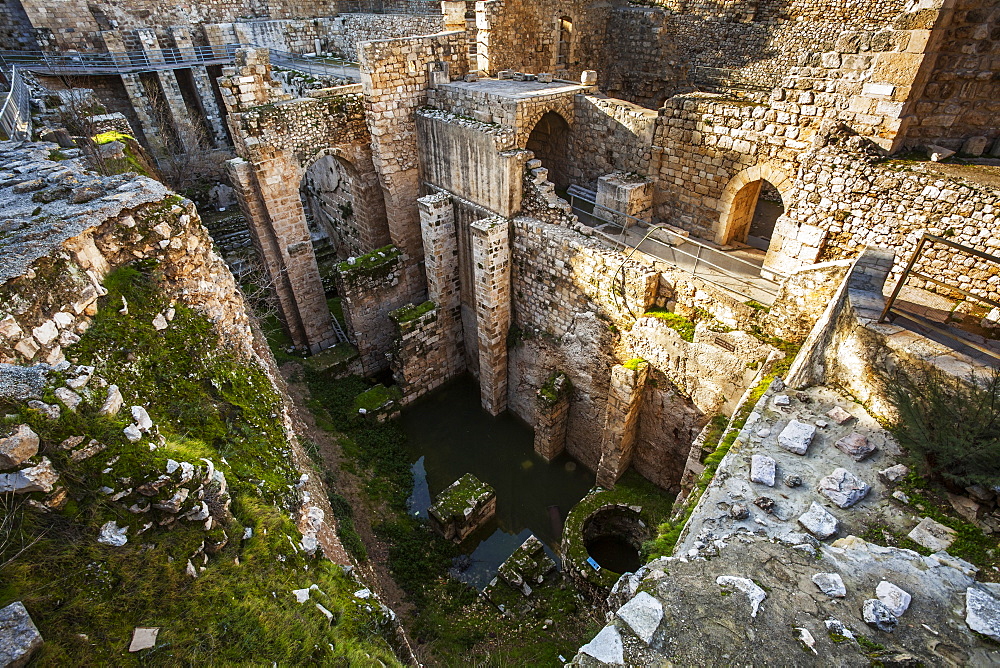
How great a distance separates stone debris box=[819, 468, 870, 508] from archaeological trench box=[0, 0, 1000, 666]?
0.03 meters

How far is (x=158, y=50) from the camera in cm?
1589

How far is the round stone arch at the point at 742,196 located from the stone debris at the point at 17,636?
330 inches

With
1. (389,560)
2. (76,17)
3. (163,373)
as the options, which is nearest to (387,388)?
(389,560)

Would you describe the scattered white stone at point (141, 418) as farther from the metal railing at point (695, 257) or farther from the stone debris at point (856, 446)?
the metal railing at point (695, 257)

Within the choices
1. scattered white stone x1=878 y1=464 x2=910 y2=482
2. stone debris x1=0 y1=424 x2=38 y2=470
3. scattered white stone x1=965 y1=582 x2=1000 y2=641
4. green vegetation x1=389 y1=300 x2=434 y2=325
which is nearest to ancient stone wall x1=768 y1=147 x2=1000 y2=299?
scattered white stone x1=878 y1=464 x2=910 y2=482

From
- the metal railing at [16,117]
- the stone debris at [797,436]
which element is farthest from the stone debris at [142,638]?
the metal railing at [16,117]

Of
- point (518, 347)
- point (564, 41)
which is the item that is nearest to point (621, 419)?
point (518, 347)

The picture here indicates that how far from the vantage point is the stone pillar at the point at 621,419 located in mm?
7566

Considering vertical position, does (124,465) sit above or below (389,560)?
above

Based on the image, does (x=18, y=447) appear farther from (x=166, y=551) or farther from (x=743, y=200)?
(x=743, y=200)

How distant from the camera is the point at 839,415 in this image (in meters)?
4.07

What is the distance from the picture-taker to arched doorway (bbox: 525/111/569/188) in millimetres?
10125

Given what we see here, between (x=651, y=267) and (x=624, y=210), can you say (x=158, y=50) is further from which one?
(x=651, y=267)

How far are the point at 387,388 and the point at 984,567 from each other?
30.0ft
